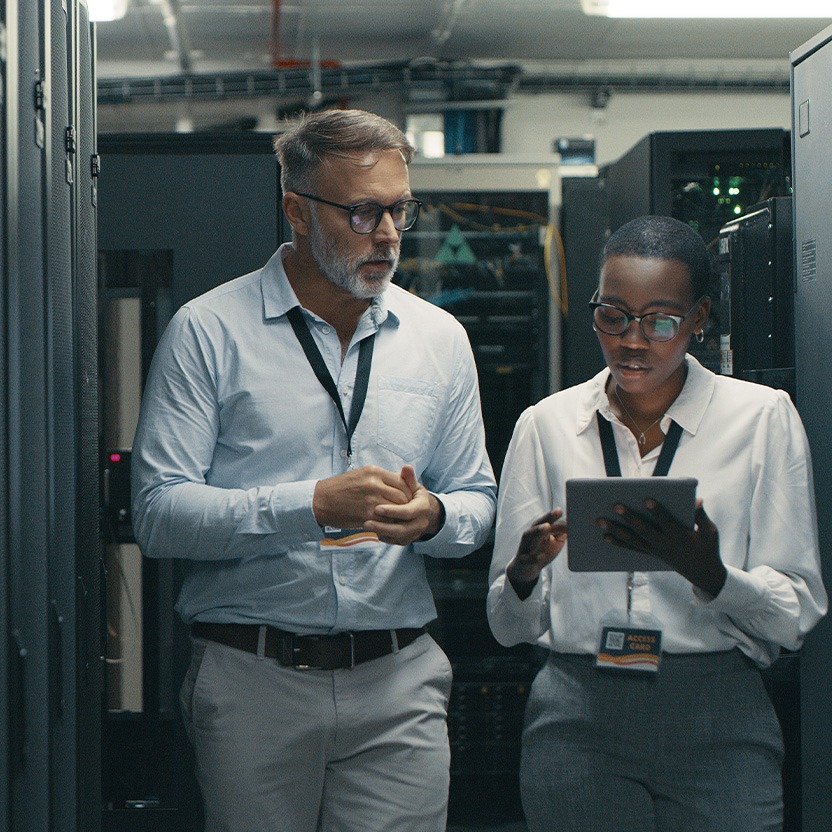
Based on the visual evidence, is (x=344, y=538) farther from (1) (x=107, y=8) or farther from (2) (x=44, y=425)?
(1) (x=107, y=8)

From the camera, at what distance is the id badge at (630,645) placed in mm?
1507

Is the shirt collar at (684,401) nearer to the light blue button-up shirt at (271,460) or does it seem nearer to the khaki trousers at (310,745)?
the light blue button-up shirt at (271,460)

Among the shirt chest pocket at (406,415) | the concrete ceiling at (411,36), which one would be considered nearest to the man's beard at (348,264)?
the shirt chest pocket at (406,415)

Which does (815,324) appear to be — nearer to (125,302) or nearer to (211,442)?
(211,442)

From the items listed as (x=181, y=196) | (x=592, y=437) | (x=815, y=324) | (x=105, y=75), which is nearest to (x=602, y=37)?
(x=105, y=75)

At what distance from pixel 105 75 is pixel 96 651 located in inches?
217

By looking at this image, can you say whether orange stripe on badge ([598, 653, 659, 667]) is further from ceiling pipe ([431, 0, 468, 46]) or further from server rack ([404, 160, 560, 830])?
ceiling pipe ([431, 0, 468, 46])

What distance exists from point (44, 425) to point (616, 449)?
0.83 m

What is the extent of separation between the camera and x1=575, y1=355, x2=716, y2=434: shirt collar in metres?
1.59

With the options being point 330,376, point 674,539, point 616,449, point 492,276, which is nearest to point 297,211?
point 330,376

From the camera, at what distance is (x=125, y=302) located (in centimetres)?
267

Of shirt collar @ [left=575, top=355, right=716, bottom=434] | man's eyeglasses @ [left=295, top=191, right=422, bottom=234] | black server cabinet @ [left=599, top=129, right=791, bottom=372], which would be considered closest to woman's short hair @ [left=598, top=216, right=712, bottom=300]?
shirt collar @ [left=575, top=355, right=716, bottom=434]

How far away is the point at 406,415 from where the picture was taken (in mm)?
1787

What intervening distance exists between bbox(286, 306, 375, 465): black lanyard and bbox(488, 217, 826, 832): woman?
0.27 m
